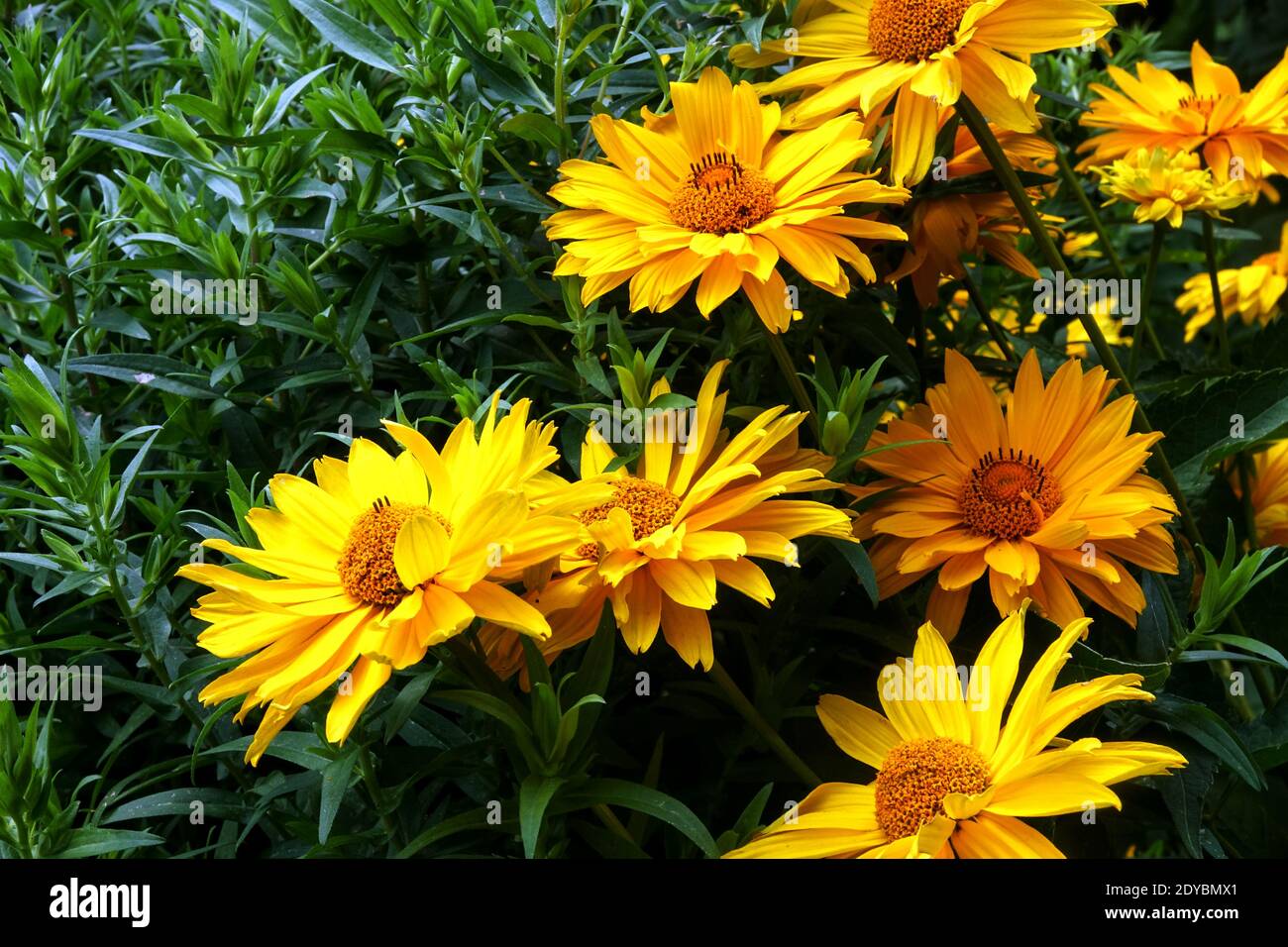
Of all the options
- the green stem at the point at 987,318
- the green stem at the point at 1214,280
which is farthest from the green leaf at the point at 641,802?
the green stem at the point at 1214,280

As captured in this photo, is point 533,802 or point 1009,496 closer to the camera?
point 533,802

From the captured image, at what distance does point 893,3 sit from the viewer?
0.95 meters

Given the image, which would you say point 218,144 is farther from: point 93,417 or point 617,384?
point 617,384

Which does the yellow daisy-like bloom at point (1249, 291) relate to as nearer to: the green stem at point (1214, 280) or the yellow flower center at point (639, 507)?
the green stem at point (1214, 280)

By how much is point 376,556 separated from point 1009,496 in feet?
1.48

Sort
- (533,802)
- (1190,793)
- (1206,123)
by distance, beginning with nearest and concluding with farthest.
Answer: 1. (533,802)
2. (1190,793)
3. (1206,123)

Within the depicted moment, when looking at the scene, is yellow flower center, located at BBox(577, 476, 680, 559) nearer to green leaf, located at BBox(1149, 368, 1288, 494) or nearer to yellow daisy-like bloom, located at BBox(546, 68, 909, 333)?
yellow daisy-like bloom, located at BBox(546, 68, 909, 333)

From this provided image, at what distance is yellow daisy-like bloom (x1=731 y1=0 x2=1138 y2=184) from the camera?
0.89m

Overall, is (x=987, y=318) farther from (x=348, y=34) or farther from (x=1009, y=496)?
(x=348, y=34)

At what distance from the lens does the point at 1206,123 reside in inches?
47.7

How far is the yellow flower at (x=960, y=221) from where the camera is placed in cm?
98

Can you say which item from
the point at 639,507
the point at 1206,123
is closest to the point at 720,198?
the point at 639,507

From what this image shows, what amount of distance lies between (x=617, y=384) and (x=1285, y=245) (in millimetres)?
1241
